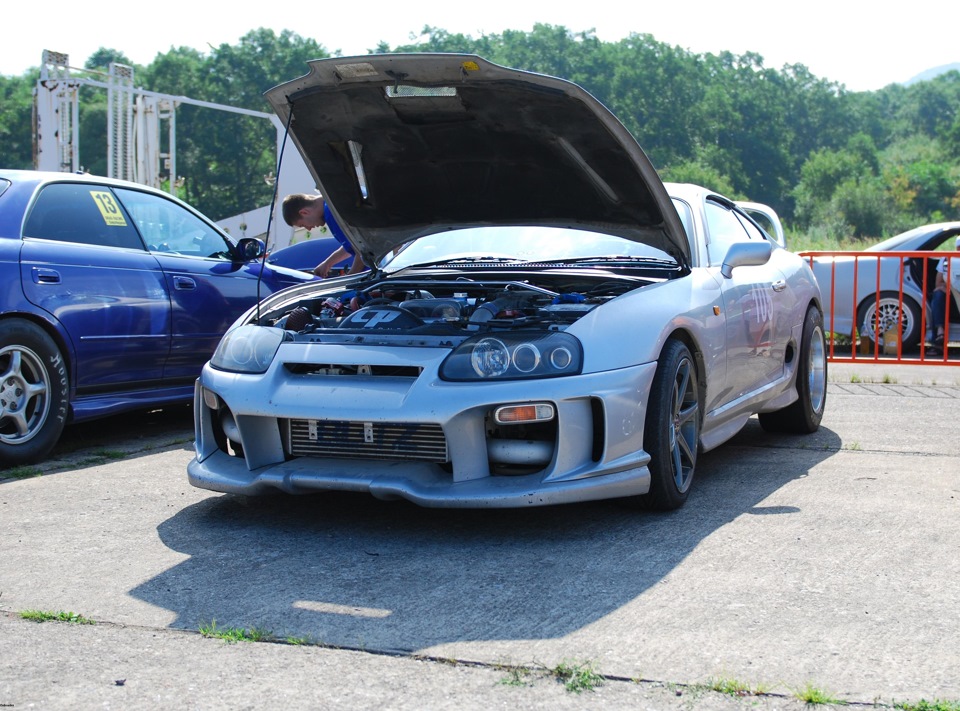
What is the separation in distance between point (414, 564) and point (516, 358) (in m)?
0.80

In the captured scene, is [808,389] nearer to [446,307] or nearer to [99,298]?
[446,307]

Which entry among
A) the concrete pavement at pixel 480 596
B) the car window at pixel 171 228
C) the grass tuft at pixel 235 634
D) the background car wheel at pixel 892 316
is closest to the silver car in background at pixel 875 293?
the background car wheel at pixel 892 316

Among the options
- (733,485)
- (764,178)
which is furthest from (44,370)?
(764,178)

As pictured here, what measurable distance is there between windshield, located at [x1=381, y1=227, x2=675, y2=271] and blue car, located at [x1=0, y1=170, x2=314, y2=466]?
98 centimetres

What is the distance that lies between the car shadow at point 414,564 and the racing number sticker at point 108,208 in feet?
7.28

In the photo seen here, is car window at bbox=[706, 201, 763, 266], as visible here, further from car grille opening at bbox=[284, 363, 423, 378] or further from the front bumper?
car grille opening at bbox=[284, 363, 423, 378]

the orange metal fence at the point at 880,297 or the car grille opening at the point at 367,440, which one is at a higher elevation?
the orange metal fence at the point at 880,297

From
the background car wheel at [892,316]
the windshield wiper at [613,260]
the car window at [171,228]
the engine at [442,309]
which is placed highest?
the car window at [171,228]

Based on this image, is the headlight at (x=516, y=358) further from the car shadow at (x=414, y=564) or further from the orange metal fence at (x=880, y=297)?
the orange metal fence at (x=880, y=297)

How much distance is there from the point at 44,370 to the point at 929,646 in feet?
14.0

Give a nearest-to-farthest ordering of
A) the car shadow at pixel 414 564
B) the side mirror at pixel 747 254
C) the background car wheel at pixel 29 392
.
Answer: the car shadow at pixel 414 564
the side mirror at pixel 747 254
the background car wheel at pixel 29 392

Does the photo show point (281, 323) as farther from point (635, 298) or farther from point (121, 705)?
point (121, 705)

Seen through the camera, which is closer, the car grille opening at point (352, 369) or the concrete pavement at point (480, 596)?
the concrete pavement at point (480, 596)

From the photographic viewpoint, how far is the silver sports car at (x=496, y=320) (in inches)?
151
